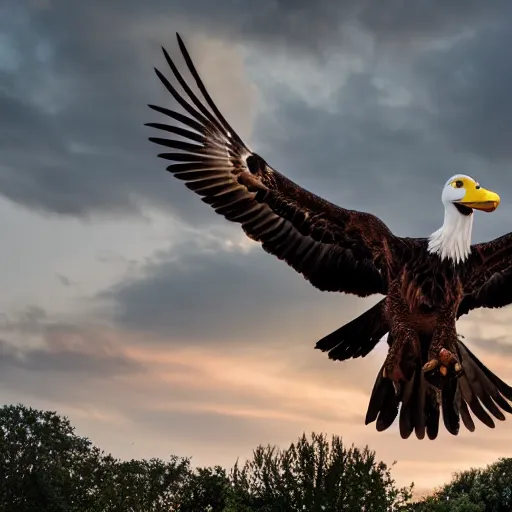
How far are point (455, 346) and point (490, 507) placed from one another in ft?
126

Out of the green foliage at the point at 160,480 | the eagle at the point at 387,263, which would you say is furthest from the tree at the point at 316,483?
the eagle at the point at 387,263

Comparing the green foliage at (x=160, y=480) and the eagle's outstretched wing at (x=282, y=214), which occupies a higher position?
the green foliage at (x=160, y=480)

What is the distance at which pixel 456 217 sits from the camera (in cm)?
727

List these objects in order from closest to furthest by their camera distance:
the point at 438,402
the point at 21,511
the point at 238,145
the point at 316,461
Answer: the point at 438,402 → the point at 238,145 → the point at 316,461 → the point at 21,511

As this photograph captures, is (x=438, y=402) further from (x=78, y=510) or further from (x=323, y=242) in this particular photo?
(x=78, y=510)

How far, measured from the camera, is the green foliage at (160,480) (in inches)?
1396

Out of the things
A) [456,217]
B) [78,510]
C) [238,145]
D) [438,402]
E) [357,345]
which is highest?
[78,510]

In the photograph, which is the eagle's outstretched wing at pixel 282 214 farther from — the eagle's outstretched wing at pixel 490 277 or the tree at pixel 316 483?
the tree at pixel 316 483

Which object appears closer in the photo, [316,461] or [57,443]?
[316,461]

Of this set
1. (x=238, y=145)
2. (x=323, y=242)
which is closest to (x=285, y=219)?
(x=323, y=242)

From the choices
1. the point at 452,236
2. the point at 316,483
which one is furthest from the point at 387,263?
the point at 316,483

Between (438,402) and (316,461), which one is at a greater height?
(316,461)

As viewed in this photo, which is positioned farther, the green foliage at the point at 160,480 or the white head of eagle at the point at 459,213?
the green foliage at the point at 160,480

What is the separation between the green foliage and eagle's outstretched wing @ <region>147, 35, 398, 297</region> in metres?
27.4
